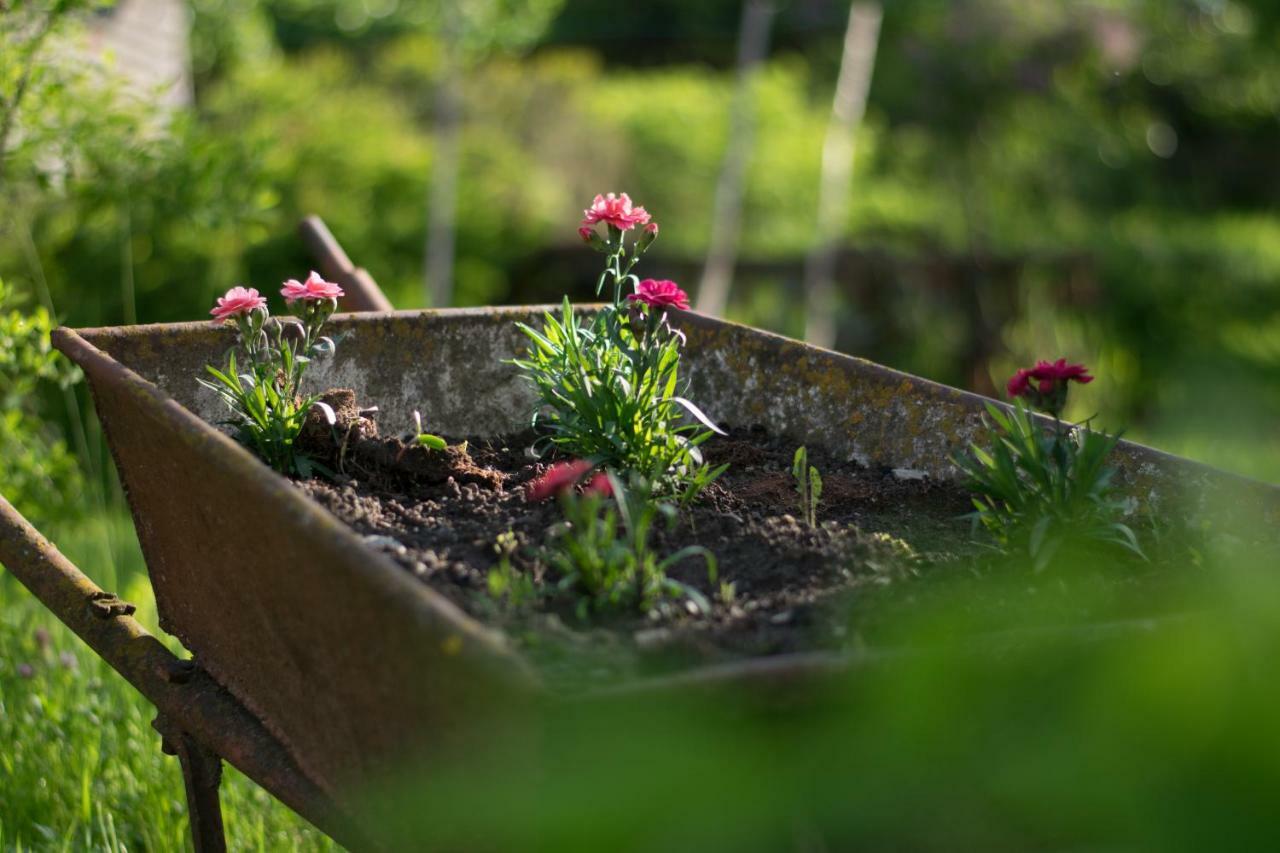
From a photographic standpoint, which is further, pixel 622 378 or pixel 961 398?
pixel 961 398

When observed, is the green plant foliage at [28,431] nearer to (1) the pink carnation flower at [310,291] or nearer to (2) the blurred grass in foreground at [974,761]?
(1) the pink carnation flower at [310,291]

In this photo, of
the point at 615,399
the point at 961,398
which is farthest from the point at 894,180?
the point at 615,399

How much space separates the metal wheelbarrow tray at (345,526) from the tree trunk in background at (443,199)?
5.03m

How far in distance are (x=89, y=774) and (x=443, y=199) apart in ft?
17.3

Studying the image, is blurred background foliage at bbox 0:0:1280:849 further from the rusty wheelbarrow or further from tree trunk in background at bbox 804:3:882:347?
the rusty wheelbarrow

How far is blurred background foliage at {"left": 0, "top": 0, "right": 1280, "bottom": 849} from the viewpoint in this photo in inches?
228

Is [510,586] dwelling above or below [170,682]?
above

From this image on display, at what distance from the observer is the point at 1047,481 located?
1477 millimetres

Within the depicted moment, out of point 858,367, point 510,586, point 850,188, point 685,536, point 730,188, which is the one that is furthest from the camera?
point 850,188

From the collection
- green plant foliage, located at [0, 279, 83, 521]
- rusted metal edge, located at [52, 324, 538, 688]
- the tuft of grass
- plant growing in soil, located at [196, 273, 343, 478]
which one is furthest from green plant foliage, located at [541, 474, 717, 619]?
green plant foliage, located at [0, 279, 83, 521]

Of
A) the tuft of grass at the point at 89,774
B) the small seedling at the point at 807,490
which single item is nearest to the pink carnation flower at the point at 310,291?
the small seedling at the point at 807,490

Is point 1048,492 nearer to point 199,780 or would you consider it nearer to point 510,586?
point 510,586

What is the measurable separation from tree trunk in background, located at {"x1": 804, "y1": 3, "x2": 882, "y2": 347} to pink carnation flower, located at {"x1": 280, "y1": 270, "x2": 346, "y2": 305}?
5.84 meters

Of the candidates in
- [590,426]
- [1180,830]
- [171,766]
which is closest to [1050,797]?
[1180,830]
